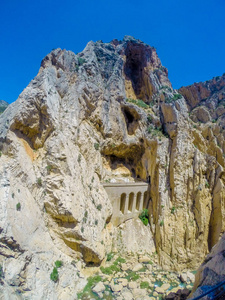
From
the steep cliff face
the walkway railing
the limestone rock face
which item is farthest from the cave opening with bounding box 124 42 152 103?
the walkway railing

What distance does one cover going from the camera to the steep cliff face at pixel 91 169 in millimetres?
→ 12953

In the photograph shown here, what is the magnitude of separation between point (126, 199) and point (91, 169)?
6.01m

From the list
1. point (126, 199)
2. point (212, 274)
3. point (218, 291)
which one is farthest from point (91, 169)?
→ point (218, 291)

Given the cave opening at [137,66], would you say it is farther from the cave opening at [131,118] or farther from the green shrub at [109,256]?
the green shrub at [109,256]

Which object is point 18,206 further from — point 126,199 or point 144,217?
point 144,217

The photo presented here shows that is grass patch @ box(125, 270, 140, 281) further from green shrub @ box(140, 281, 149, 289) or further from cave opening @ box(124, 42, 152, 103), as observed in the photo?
cave opening @ box(124, 42, 152, 103)

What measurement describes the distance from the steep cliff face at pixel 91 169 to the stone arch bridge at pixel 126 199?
1047 mm

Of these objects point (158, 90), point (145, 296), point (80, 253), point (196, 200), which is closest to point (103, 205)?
point (80, 253)

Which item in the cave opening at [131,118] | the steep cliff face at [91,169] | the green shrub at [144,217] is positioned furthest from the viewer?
the cave opening at [131,118]

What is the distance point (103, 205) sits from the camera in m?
19.8

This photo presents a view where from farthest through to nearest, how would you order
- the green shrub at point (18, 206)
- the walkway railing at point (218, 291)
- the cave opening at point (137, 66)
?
the cave opening at point (137, 66) < the green shrub at point (18, 206) < the walkway railing at point (218, 291)

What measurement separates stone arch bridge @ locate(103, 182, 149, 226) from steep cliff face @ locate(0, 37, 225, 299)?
1.05m

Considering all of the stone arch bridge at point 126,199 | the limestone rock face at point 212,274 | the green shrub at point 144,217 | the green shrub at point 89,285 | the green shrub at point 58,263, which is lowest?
the green shrub at point 89,285

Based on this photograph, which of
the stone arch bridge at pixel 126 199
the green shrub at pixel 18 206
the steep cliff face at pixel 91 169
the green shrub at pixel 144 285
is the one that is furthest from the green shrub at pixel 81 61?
the green shrub at pixel 144 285
